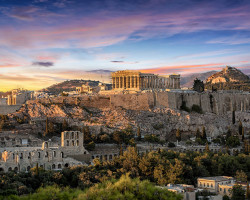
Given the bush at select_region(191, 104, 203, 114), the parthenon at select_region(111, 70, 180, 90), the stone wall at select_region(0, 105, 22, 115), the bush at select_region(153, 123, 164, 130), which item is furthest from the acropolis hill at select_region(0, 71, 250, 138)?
the stone wall at select_region(0, 105, 22, 115)

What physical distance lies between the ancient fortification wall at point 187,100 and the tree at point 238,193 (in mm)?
28648

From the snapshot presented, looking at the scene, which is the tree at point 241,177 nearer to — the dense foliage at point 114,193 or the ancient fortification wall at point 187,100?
the dense foliage at point 114,193

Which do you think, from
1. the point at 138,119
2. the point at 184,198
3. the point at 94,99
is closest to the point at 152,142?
the point at 138,119

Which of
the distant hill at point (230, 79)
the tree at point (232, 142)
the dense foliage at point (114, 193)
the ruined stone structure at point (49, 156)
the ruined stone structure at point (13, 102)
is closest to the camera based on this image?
the dense foliage at point (114, 193)

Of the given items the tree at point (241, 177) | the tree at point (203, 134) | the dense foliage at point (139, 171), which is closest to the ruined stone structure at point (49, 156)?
the dense foliage at point (139, 171)

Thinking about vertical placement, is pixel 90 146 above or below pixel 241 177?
above

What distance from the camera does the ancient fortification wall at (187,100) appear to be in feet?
197

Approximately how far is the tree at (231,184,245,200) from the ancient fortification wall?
28648 mm

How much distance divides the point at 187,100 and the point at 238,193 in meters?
35.3

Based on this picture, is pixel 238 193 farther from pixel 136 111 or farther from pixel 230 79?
pixel 230 79

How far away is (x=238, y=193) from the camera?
31.6 meters

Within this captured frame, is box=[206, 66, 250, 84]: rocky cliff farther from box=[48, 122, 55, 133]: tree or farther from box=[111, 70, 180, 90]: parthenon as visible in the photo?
box=[48, 122, 55, 133]: tree

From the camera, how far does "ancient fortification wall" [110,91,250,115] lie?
197ft

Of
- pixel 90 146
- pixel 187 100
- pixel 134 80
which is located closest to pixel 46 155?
pixel 90 146
